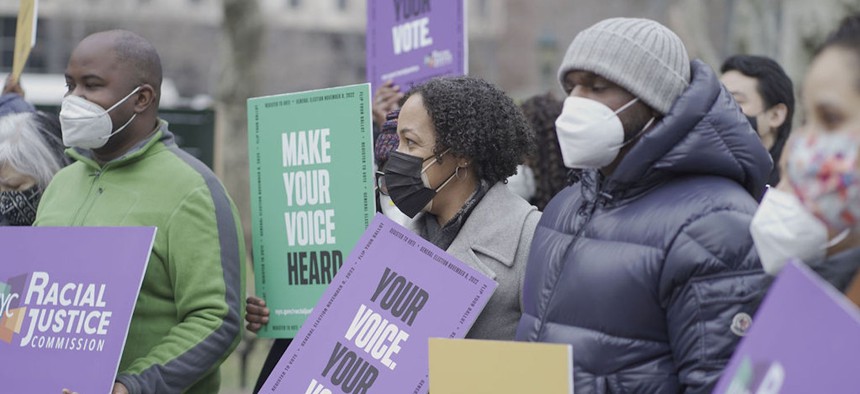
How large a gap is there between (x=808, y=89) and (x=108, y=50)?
9.19 ft

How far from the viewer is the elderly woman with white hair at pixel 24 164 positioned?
16.9 feet

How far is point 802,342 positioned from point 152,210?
8.77 feet

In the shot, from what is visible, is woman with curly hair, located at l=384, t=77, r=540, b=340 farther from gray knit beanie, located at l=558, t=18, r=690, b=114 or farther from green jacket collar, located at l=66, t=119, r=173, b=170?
green jacket collar, located at l=66, t=119, r=173, b=170

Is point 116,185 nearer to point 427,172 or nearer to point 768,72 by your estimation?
point 427,172

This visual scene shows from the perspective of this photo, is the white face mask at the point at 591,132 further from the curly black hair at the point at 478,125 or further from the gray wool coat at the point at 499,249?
the curly black hair at the point at 478,125

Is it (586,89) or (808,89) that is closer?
(808,89)

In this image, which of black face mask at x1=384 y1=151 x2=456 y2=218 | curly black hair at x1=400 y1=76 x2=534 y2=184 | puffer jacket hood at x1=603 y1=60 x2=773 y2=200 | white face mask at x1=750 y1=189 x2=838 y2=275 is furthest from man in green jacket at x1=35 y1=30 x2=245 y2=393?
white face mask at x1=750 y1=189 x2=838 y2=275

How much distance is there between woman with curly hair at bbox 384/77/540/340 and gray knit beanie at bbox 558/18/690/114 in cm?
80

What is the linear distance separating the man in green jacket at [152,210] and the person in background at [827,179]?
226 centimetres

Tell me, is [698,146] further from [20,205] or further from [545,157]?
[20,205]

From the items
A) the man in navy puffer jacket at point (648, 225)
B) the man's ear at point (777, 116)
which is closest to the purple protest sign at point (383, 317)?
the man in navy puffer jacket at point (648, 225)

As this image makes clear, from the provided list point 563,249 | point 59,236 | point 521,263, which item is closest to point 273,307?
point 59,236

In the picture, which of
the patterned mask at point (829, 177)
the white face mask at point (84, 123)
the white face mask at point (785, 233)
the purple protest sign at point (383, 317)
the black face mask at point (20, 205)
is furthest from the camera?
the black face mask at point (20, 205)

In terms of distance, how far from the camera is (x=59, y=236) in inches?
175
